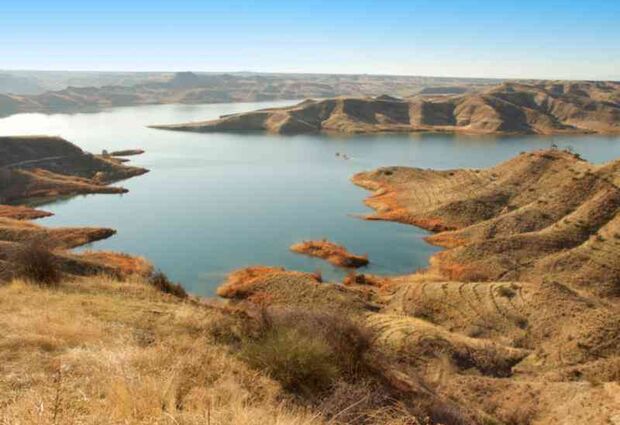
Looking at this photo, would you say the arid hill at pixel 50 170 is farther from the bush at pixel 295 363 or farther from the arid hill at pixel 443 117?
the bush at pixel 295 363

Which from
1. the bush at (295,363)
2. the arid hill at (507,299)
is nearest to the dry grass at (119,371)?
the bush at (295,363)

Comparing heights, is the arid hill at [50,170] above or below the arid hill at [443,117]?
below

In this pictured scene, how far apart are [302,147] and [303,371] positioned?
114m

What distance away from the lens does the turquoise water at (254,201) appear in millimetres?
45625

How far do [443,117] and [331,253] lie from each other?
146 m

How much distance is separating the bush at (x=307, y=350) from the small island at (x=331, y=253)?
27143 millimetres

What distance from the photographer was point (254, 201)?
66312 mm

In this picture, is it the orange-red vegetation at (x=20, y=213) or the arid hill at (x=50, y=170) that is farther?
the arid hill at (x=50, y=170)

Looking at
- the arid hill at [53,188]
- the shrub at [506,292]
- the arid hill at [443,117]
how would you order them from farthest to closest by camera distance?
1. the arid hill at [443,117]
2. the arid hill at [53,188]
3. the shrub at [506,292]

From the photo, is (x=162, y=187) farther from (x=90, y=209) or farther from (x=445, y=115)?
(x=445, y=115)

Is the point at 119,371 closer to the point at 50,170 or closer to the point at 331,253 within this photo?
the point at 331,253

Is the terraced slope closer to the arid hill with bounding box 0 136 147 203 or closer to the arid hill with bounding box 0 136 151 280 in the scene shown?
the arid hill with bounding box 0 136 151 280

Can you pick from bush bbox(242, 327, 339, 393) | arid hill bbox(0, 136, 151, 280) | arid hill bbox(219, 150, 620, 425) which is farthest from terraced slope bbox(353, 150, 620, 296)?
bush bbox(242, 327, 339, 393)

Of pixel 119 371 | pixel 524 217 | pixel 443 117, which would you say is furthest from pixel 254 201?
pixel 443 117
